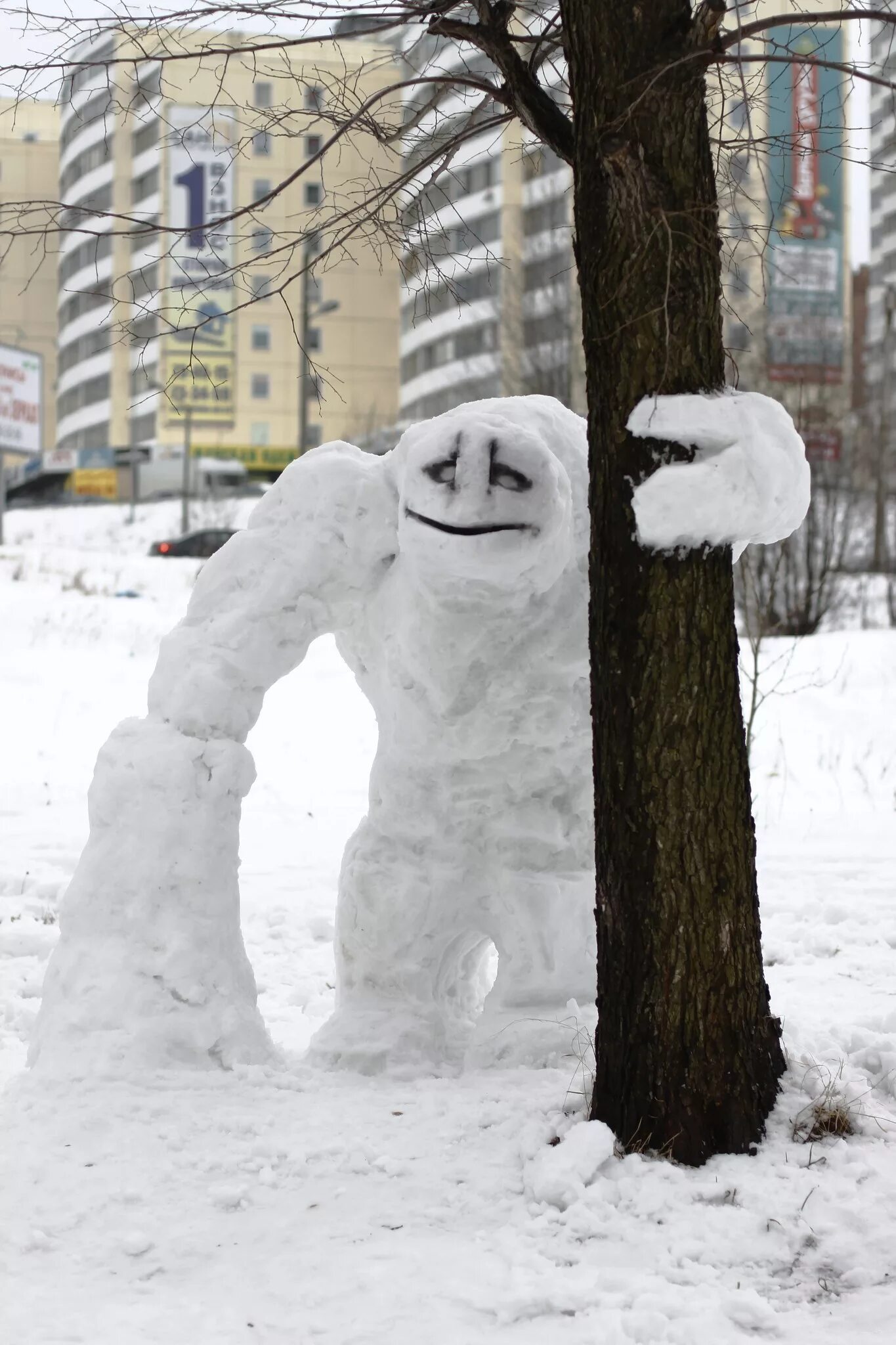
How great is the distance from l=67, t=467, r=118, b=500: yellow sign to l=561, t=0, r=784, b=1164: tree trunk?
40496 millimetres

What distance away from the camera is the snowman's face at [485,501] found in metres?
2.79

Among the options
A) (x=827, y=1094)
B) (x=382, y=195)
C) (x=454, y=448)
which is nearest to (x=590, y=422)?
(x=454, y=448)

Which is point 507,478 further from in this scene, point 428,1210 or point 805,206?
point 805,206

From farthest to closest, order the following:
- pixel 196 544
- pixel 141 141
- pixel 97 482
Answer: pixel 141 141 → pixel 97 482 → pixel 196 544

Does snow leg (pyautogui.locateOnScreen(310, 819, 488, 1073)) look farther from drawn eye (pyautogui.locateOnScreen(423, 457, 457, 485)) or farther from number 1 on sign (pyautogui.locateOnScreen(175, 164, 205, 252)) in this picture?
number 1 on sign (pyautogui.locateOnScreen(175, 164, 205, 252))

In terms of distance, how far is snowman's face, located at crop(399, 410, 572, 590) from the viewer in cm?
279

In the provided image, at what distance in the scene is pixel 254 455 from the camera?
140ft

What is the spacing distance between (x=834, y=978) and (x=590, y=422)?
7.78ft

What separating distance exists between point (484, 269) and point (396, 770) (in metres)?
28.6

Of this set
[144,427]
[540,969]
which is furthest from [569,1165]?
[144,427]

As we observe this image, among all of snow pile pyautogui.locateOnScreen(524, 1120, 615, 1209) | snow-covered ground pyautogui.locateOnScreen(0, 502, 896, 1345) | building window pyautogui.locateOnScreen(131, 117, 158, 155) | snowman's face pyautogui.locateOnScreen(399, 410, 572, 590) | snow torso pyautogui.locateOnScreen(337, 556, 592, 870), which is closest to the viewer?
snow-covered ground pyautogui.locateOnScreen(0, 502, 896, 1345)

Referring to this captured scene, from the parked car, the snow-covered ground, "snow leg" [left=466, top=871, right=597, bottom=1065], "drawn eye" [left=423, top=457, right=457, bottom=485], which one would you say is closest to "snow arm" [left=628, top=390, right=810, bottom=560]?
"drawn eye" [left=423, top=457, right=457, bottom=485]

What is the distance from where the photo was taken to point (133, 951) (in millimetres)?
2930

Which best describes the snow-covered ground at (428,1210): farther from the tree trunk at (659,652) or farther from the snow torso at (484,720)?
the snow torso at (484,720)
